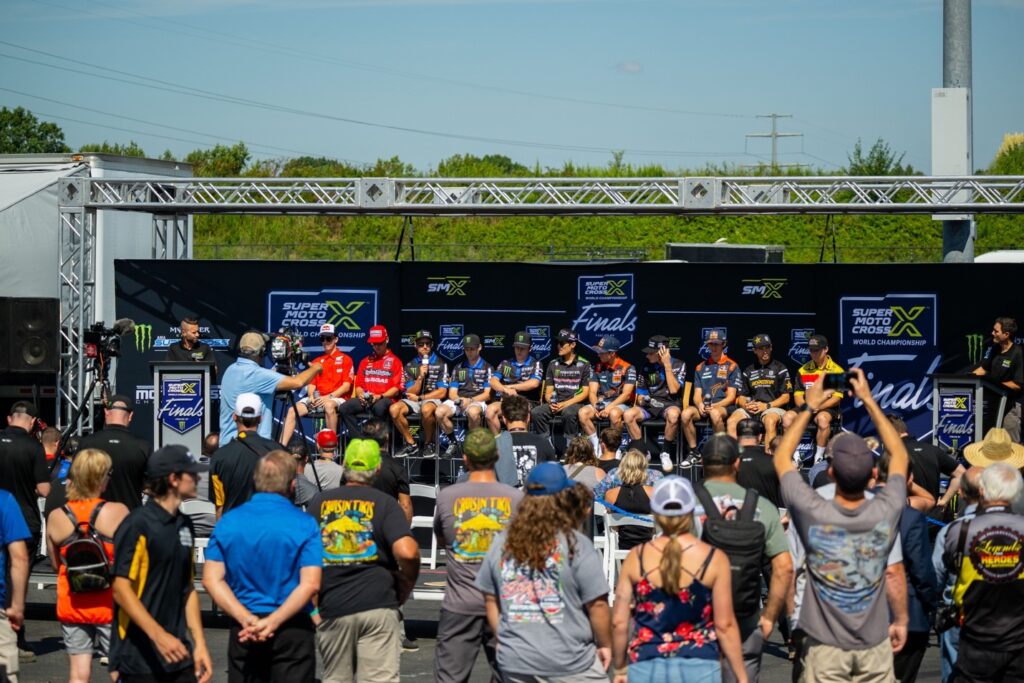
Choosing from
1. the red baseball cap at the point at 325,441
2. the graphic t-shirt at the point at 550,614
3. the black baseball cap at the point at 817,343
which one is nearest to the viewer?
the graphic t-shirt at the point at 550,614

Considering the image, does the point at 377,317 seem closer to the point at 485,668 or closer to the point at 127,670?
the point at 485,668

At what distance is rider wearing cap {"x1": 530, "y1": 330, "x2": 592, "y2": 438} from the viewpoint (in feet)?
49.4

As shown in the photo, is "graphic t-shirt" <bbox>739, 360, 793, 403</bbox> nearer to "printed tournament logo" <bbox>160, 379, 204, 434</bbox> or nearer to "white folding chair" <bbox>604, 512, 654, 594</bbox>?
"white folding chair" <bbox>604, 512, 654, 594</bbox>

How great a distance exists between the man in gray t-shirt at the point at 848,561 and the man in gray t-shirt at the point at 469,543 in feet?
5.32

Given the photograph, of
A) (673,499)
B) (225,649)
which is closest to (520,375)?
(225,649)

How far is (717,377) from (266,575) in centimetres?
1037

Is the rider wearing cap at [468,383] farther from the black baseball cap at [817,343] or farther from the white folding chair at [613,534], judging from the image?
the white folding chair at [613,534]

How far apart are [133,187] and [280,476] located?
1142 cm

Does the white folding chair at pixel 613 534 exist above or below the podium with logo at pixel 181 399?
below

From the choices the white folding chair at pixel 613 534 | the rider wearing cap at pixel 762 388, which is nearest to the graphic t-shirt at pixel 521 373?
the rider wearing cap at pixel 762 388

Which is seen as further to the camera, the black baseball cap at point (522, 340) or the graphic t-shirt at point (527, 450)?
the black baseball cap at point (522, 340)

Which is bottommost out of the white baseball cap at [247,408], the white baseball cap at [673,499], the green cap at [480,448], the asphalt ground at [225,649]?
the asphalt ground at [225,649]

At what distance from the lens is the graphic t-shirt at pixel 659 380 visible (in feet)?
50.6

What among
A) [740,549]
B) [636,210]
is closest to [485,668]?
[740,549]
